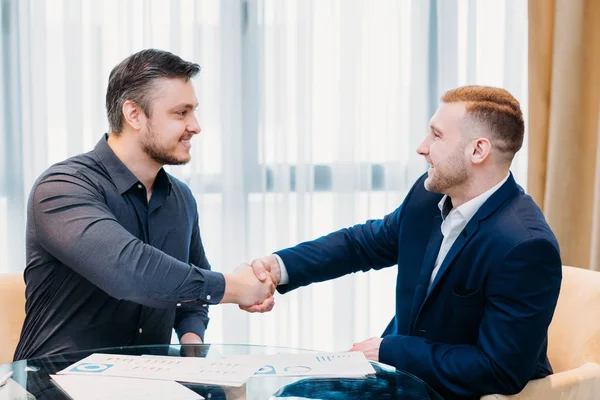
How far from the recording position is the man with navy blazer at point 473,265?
6.28 ft

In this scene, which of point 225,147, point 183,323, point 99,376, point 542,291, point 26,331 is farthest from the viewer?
point 225,147

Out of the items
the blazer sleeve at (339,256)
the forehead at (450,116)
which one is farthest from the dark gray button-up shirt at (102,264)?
the forehead at (450,116)

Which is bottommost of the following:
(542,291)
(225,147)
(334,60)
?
(542,291)

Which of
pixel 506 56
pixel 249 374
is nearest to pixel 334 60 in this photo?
pixel 506 56

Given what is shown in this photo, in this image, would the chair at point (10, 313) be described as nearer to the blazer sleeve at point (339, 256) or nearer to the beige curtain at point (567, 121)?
the blazer sleeve at point (339, 256)

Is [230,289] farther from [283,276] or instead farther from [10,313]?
[10,313]

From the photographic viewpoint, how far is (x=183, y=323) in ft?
8.47

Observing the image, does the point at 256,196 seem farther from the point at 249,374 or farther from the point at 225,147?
the point at 249,374

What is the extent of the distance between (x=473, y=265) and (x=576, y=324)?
472 millimetres

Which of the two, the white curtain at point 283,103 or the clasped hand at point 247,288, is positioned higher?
the white curtain at point 283,103

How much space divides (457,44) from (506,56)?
26cm

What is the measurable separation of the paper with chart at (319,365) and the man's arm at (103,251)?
356 millimetres

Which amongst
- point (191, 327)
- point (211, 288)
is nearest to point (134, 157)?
point (211, 288)

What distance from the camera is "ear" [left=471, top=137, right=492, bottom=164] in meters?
2.13
